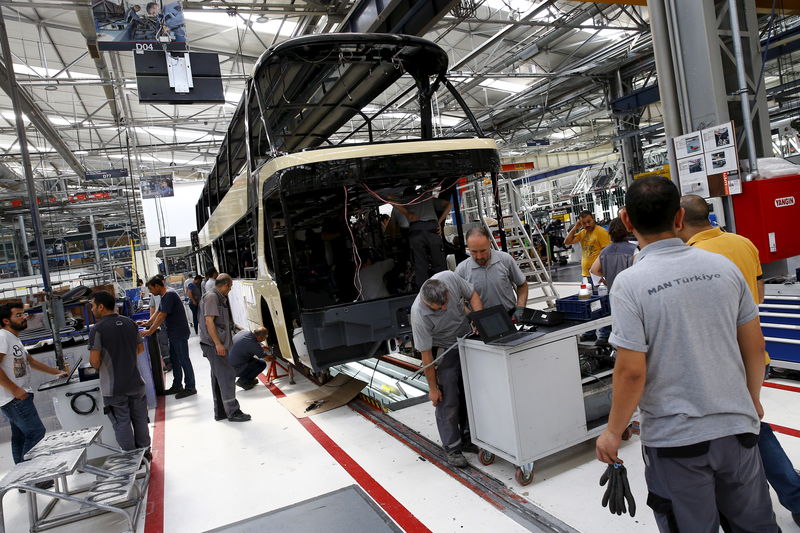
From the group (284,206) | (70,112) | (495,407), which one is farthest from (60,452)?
(70,112)

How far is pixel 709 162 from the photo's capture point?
5.11 meters

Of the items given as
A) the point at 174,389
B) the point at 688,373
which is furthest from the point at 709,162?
the point at 174,389

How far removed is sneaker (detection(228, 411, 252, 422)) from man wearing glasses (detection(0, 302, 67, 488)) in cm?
184

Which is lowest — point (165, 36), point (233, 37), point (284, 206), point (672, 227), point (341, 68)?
point (672, 227)

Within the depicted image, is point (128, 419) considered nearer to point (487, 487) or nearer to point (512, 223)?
point (487, 487)

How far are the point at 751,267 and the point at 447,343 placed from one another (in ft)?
6.86

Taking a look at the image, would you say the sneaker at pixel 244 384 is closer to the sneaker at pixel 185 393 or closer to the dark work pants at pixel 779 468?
the sneaker at pixel 185 393

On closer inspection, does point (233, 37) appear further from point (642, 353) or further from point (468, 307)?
point (642, 353)

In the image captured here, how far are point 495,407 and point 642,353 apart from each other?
80.0 inches

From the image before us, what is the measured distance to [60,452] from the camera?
3809 mm

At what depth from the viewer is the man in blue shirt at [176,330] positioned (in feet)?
24.4

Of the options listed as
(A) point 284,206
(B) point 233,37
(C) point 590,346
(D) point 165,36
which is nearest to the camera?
(C) point 590,346

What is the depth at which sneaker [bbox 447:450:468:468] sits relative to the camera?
3963mm

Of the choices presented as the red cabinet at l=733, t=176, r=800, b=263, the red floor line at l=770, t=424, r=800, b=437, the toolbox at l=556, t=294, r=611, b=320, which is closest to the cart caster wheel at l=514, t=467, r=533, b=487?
the toolbox at l=556, t=294, r=611, b=320
